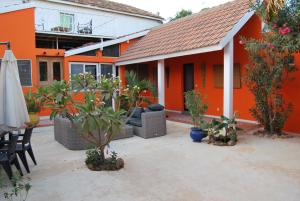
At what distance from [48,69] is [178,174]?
10311mm

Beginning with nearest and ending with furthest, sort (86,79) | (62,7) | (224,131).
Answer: (86,79)
(224,131)
(62,7)

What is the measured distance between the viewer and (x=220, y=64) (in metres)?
12.2

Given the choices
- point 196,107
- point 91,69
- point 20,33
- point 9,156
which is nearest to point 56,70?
point 91,69

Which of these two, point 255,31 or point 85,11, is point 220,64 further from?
point 85,11

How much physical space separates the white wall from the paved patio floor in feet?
47.6

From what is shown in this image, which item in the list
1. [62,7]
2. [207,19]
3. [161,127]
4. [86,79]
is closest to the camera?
[86,79]

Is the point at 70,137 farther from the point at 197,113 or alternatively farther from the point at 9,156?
the point at 197,113

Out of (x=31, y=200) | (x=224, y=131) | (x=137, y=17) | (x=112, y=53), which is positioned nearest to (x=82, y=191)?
(x=31, y=200)

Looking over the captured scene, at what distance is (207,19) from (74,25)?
12.9 meters

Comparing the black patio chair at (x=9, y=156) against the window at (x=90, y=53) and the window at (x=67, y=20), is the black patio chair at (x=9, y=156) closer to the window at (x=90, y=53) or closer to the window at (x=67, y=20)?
the window at (x=90, y=53)

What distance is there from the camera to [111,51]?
51.7 ft

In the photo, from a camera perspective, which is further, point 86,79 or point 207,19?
point 207,19

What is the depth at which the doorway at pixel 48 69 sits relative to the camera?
536 inches

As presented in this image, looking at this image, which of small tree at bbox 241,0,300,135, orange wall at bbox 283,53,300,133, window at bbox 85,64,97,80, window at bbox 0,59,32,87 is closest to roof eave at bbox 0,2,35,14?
window at bbox 0,59,32,87
